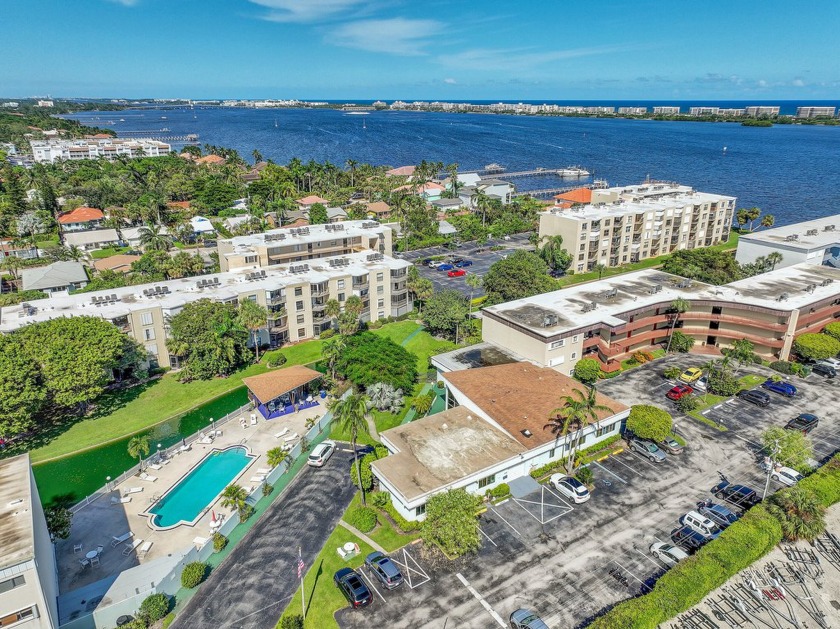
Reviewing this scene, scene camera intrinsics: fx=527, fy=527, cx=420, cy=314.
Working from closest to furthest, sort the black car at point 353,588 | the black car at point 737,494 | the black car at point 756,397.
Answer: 1. the black car at point 353,588
2. the black car at point 737,494
3. the black car at point 756,397

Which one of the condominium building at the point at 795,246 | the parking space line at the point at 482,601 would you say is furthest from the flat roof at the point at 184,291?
the condominium building at the point at 795,246

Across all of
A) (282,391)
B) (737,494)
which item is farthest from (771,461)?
(282,391)

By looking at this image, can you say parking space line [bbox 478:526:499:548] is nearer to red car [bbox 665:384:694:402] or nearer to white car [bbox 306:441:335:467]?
white car [bbox 306:441:335:467]

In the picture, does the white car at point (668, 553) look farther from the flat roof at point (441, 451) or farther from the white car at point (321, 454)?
the white car at point (321, 454)

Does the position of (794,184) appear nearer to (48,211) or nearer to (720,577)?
(720,577)

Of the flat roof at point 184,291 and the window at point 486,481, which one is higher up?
the flat roof at point 184,291

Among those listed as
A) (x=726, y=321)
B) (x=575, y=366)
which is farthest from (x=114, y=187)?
(x=726, y=321)
